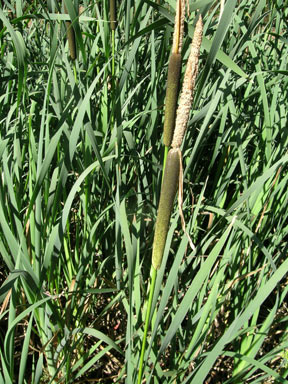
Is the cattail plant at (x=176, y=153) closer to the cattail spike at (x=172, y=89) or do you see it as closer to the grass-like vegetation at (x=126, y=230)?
the cattail spike at (x=172, y=89)

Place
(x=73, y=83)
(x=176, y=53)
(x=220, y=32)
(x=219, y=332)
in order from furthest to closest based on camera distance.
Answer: (x=219, y=332) < (x=73, y=83) < (x=220, y=32) < (x=176, y=53)

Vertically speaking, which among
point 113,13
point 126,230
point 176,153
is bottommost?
point 126,230

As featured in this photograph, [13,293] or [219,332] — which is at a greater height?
[13,293]

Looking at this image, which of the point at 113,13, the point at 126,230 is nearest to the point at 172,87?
the point at 126,230

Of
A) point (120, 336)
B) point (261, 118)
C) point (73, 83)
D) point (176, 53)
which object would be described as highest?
point (176, 53)

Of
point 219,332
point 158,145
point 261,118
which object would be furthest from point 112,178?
point 261,118

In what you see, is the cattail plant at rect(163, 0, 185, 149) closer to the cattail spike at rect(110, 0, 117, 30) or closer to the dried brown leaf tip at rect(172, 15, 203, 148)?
the dried brown leaf tip at rect(172, 15, 203, 148)

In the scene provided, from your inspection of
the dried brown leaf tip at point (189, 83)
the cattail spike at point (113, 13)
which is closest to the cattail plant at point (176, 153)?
the dried brown leaf tip at point (189, 83)

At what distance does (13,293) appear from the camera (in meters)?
0.86

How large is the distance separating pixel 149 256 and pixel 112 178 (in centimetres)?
25

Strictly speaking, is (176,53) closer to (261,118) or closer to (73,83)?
(73,83)

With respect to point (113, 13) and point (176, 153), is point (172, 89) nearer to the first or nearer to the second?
point (176, 153)

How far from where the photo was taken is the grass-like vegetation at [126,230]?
0.87m

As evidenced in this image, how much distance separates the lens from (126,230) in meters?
0.85
